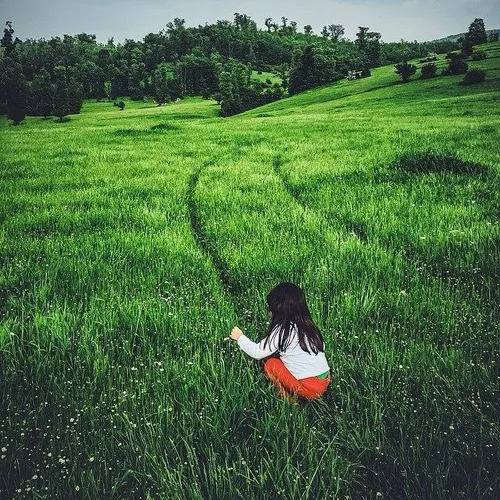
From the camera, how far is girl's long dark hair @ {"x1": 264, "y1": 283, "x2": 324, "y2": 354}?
8.72 feet

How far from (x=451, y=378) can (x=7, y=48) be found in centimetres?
10856

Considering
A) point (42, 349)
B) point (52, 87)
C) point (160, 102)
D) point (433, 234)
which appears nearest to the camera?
point (42, 349)

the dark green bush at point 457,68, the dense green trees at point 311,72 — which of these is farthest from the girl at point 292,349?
the dense green trees at point 311,72

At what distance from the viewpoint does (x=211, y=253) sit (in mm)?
5305

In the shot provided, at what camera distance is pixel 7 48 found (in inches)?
3314

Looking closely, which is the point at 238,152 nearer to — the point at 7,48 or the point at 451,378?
the point at 451,378

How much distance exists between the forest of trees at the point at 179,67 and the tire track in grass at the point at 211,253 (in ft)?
191

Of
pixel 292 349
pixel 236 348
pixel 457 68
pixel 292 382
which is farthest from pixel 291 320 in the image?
pixel 457 68

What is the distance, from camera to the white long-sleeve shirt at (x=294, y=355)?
258 centimetres

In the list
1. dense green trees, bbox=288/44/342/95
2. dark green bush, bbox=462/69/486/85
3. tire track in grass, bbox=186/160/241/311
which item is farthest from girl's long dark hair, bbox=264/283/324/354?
dense green trees, bbox=288/44/342/95

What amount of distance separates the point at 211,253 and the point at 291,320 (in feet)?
9.12

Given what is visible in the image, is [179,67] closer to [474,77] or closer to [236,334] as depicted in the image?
[474,77]

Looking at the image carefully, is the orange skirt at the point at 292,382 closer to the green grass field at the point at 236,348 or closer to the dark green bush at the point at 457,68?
the green grass field at the point at 236,348

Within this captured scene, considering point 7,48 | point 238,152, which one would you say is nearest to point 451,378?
point 238,152
